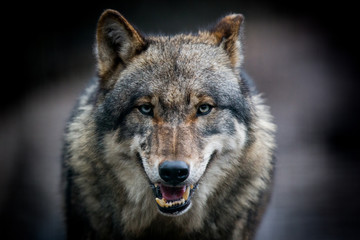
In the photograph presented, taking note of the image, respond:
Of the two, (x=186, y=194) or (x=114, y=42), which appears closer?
(x=186, y=194)

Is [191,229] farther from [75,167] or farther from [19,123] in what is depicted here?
[19,123]

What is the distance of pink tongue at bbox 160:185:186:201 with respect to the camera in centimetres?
350

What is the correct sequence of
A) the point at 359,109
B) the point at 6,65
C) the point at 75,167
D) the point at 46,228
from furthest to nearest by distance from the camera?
the point at 359,109 < the point at 6,65 < the point at 46,228 < the point at 75,167

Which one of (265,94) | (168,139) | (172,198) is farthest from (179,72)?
(265,94)

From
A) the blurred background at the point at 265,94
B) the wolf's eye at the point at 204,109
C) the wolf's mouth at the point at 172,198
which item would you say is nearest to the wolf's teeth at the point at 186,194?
the wolf's mouth at the point at 172,198

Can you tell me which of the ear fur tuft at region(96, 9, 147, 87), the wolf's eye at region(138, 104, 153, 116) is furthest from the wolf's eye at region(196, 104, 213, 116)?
the ear fur tuft at region(96, 9, 147, 87)

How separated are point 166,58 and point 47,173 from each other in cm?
456

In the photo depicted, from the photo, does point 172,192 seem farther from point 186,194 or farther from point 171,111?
point 171,111

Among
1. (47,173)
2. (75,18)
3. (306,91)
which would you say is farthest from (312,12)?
(47,173)

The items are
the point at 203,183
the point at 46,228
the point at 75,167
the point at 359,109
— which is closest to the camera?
the point at 203,183

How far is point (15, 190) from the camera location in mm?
7723

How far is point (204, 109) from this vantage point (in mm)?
3732

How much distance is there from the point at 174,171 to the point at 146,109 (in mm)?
645

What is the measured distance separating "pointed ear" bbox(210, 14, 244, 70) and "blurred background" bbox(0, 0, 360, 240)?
3.42 meters
